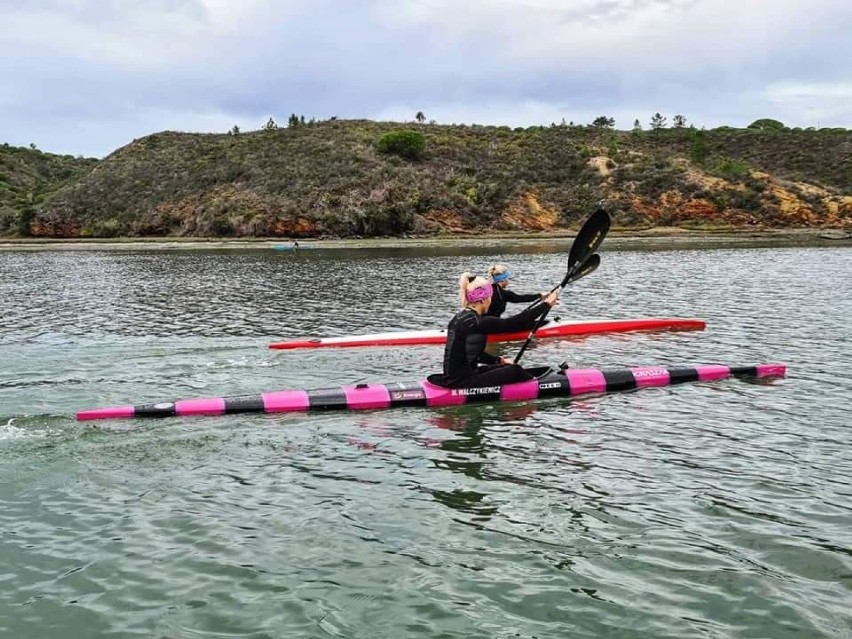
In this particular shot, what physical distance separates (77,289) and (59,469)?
73.4ft

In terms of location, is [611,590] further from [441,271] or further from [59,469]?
[441,271]

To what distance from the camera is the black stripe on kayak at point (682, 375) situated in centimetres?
1240

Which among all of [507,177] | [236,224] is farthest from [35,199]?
[507,177]

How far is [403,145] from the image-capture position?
7069 cm

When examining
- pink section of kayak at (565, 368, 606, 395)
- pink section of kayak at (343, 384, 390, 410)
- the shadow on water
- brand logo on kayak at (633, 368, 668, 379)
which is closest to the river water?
the shadow on water

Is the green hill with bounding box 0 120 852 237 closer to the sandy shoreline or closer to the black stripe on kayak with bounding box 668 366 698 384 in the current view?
the sandy shoreline

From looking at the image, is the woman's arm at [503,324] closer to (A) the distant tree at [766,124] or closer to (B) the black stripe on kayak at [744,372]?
(B) the black stripe on kayak at [744,372]

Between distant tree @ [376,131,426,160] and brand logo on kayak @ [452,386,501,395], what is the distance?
61.2m

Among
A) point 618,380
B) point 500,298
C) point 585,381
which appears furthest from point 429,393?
point 500,298

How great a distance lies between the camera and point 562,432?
995 centimetres

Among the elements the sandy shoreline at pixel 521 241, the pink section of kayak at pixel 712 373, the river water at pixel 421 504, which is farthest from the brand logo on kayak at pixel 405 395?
the sandy shoreline at pixel 521 241

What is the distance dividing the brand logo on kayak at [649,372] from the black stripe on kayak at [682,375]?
0.13 m

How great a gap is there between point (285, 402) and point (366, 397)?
117 cm

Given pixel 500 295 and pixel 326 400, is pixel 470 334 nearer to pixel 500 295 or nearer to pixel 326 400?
pixel 326 400
